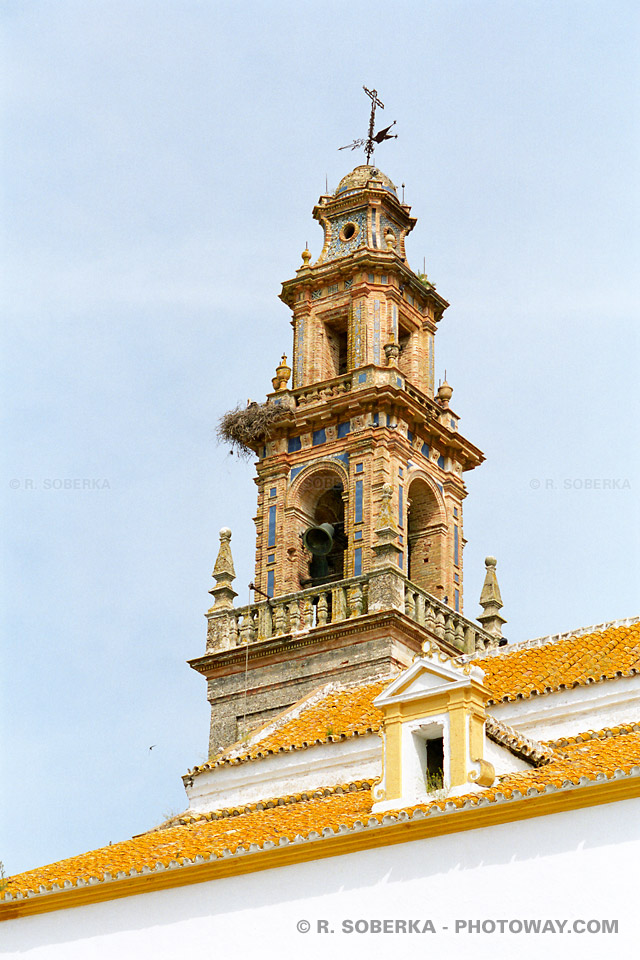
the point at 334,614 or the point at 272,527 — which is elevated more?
the point at 272,527

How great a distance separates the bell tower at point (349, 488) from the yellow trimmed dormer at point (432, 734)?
7.35 metres

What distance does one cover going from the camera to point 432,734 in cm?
1683

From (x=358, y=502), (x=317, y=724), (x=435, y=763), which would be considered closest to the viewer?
(x=435, y=763)

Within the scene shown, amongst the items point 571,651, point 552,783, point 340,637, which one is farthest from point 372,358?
point 552,783

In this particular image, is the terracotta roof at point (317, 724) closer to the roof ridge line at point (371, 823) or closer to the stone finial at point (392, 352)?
the roof ridge line at point (371, 823)

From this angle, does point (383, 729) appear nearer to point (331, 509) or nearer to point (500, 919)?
point (500, 919)

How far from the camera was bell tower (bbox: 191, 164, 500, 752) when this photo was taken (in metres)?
25.2

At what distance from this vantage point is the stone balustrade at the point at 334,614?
25.3m

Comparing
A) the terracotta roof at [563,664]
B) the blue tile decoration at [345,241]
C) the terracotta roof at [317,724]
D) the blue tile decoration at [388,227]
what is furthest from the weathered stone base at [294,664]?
the blue tile decoration at [388,227]

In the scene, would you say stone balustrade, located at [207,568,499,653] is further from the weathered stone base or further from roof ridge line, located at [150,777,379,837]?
roof ridge line, located at [150,777,379,837]

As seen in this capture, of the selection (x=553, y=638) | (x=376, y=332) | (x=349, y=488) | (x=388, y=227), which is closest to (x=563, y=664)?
(x=553, y=638)

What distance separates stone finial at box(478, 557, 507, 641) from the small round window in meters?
7.06

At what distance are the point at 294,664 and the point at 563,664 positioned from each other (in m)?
6.18

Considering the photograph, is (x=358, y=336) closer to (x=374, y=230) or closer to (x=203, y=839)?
(x=374, y=230)
